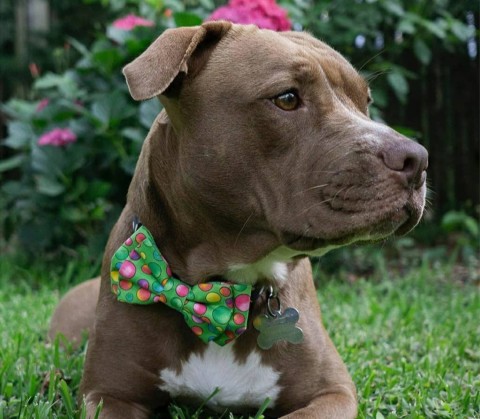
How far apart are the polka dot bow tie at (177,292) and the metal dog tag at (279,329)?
80mm

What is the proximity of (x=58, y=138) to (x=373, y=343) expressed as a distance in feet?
9.14

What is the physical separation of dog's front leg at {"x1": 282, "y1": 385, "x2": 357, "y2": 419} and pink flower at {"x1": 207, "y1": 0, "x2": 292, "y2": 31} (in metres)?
2.78

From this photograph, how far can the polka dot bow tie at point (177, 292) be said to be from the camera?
2.70 metres

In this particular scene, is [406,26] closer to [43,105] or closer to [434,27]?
[434,27]

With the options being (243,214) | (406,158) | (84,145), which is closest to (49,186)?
(84,145)

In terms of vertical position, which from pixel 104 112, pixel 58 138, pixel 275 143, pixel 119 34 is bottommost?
pixel 58 138

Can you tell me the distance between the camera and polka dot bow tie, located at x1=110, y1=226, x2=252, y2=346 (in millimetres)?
2695

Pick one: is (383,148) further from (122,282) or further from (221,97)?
(122,282)

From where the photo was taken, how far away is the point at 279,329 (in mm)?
2750

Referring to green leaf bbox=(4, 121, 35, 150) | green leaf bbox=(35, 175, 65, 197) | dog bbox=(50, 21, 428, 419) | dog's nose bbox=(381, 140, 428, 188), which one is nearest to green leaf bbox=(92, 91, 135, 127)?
green leaf bbox=(35, 175, 65, 197)

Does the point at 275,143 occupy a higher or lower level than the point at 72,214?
higher

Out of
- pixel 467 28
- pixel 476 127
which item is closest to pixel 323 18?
pixel 467 28

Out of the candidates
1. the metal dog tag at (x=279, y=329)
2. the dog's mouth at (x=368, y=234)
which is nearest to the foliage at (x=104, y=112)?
the metal dog tag at (x=279, y=329)

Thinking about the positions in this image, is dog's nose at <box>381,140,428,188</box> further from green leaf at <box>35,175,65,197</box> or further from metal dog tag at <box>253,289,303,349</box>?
green leaf at <box>35,175,65,197</box>
